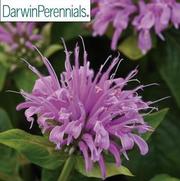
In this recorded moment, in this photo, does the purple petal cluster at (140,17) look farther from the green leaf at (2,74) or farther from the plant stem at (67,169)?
the plant stem at (67,169)

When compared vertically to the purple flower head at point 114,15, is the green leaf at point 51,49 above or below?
below

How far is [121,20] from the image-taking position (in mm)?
1208

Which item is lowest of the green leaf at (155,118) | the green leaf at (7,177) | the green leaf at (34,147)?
the green leaf at (7,177)

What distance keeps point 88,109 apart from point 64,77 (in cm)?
8

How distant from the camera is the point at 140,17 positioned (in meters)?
1.20

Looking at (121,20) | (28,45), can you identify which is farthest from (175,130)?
(28,45)

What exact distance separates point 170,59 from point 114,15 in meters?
0.17

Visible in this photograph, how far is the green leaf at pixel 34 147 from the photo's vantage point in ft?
2.81

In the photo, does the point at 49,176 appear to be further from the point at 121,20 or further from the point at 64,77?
the point at 121,20

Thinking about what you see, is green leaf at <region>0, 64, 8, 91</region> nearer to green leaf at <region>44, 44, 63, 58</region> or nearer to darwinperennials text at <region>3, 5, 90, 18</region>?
green leaf at <region>44, 44, 63, 58</region>

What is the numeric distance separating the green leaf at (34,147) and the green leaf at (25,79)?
13.7 inches

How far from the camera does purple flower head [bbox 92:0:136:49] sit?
1208 mm

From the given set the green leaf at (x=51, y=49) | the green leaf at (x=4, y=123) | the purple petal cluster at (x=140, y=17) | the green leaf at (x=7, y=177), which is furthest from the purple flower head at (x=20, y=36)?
the green leaf at (x=7, y=177)

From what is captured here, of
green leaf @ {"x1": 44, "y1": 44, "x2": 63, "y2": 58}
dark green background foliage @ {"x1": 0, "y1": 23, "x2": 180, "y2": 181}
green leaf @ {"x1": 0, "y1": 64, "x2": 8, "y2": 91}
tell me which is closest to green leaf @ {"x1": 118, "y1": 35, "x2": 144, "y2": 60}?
dark green background foliage @ {"x1": 0, "y1": 23, "x2": 180, "y2": 181}
